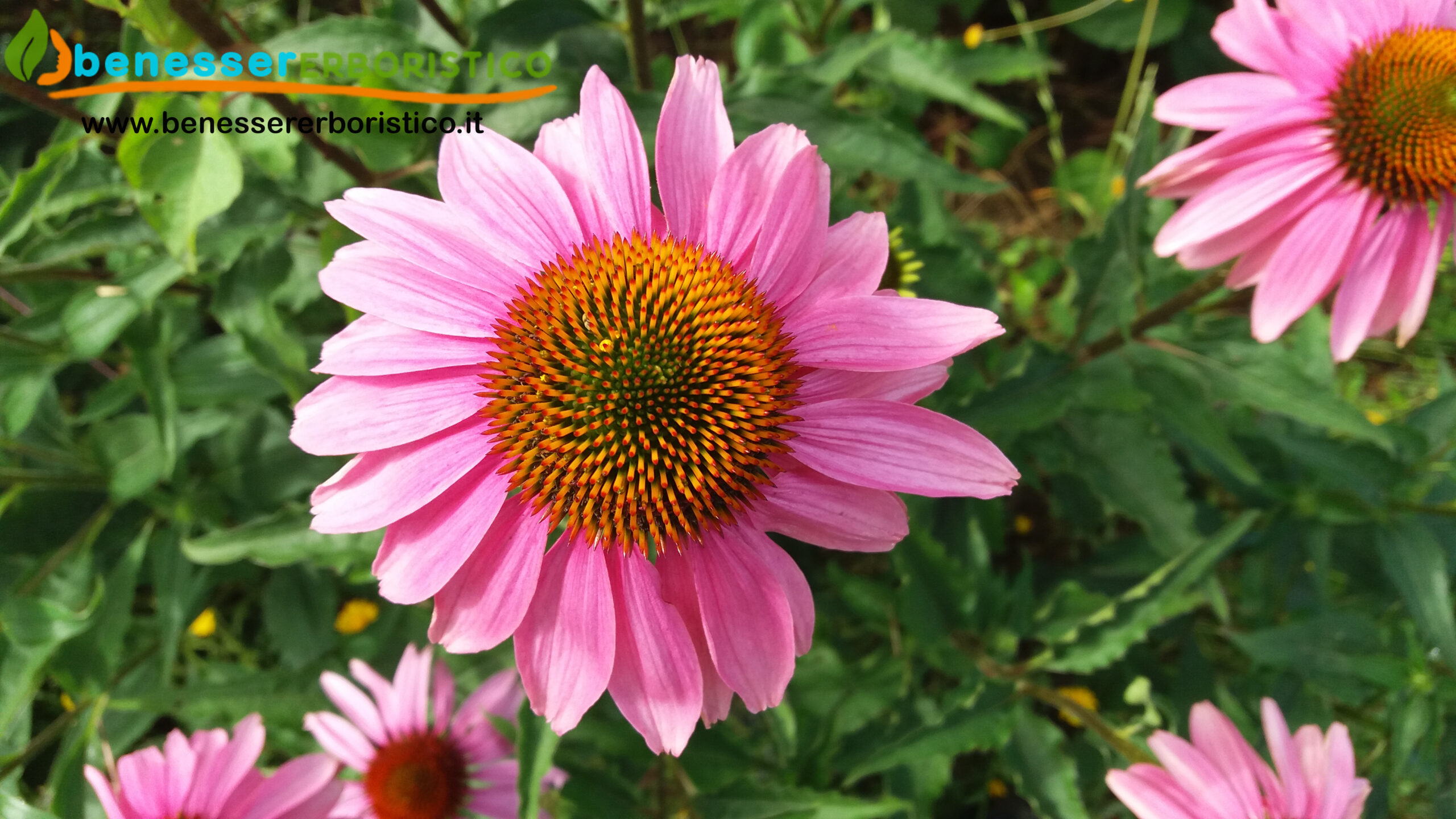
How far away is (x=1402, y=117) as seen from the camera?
57.1 inches

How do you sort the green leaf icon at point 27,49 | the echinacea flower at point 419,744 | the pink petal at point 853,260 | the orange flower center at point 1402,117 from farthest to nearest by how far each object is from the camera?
the echinacea flower at point 419,744 → the orange flower center at point 1402,117 → the green leaf icon at point 27,49 → the pink petal at point 853,260

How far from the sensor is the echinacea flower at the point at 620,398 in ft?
3.42

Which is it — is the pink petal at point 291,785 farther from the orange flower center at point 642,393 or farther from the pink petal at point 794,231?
the pink petal at point 794,231

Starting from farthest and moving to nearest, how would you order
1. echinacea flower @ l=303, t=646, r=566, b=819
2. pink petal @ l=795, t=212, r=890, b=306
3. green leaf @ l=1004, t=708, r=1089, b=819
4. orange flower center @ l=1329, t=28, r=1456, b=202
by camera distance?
echinacea flower @ l=303, t=646, r=566, b=819 < green leaf @ l=1004, t=708, r=1089, b=819 < orange flower center @ l=1329, t=28, r=1456, b=202 < pink petal @ l=795, t=212, r=890, b=306

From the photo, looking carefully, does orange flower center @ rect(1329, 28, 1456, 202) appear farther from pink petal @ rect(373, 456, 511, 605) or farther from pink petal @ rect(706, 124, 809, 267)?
pink petal @ rect(373, 456, 511, 605)

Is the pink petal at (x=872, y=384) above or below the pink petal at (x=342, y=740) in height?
above

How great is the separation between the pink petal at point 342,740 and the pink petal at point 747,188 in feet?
4.81

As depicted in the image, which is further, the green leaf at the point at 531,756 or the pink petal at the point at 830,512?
the green leaf at the point at 531,756

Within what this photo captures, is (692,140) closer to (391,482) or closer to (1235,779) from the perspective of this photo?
(391,482)

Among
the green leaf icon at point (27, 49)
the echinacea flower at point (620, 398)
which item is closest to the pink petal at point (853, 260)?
the echinacea flower at point (620, 398)

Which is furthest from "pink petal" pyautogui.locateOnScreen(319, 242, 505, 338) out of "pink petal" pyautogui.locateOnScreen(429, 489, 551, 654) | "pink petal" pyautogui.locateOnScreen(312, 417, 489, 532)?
"pink petal" pyautogui.locateOnScreen(429, 489, 551, 654)

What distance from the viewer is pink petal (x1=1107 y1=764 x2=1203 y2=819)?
130 centimetres

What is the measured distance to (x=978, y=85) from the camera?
338cm

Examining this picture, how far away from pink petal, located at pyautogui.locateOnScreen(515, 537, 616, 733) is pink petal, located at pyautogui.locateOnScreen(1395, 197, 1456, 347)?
58.1 inches
